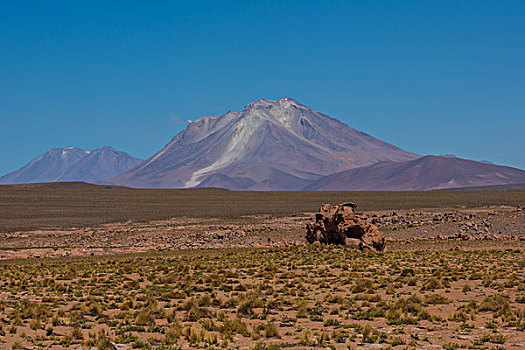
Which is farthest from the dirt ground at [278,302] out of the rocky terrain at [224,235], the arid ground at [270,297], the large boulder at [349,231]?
the rocky terrain at [224,235]

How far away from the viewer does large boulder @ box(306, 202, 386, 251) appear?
36.3 metres

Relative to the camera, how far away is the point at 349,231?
36.6 m

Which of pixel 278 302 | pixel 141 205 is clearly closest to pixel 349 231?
pixel 278 302

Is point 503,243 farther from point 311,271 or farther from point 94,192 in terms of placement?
point 94,192

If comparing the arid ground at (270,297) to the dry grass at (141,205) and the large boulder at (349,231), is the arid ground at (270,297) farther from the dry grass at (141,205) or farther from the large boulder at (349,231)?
the dry grass at (141,205)

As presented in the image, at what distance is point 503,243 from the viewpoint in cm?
4056

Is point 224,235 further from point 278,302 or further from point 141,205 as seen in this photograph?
point 141,205

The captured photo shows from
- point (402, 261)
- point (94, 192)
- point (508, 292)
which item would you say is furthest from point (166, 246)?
point (94, 192)

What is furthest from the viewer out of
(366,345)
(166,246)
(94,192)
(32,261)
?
(94,192)

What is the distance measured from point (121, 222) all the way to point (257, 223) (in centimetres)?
1662

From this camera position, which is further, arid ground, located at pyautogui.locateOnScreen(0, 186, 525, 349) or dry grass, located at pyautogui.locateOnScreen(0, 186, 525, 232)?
dry grass, located at pyautogui.locateOnScreen(0, 186, 525, 232)

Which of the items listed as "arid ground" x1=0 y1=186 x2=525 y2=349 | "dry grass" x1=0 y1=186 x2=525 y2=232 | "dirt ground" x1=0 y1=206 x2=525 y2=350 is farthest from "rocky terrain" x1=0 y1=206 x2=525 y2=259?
"dry grass" x1=0 y1=186 x2=525 y2=232

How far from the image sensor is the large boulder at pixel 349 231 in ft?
119

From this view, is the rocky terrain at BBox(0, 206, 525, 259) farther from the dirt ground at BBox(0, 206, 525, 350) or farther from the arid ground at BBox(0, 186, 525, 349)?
the dirt ground at BBox(0, 206, 525, 350)
